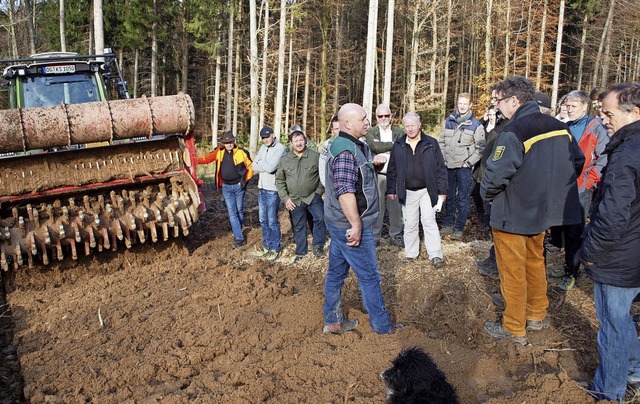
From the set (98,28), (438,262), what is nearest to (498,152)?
(438,262)

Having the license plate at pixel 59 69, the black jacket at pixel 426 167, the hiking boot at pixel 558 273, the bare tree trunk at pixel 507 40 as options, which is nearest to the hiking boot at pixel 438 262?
the black jacket at pixel 426 167

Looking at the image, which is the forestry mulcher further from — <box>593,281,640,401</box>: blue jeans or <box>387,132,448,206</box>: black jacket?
<box>593,281,640,401</box>: blue jeans

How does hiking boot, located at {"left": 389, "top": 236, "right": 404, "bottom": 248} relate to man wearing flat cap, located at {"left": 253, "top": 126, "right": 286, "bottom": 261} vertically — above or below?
below

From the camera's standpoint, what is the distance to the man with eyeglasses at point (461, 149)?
678cm

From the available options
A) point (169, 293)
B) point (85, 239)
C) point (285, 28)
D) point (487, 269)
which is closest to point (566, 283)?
point (487, 269)

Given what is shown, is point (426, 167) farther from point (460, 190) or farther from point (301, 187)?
point (301, 187)

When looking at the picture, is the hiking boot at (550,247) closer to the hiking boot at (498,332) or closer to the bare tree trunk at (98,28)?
the hiking boot at (498,332)

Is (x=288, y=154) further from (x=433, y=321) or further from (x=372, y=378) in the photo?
(x=372, y=378)

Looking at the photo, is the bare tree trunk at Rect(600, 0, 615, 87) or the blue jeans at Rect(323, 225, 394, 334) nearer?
the blue jeans at Rect(323, 225, 394, 334)

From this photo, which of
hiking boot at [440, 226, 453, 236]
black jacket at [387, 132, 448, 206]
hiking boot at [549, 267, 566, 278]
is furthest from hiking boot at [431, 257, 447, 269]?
hiking boot at [440, 226, 453, 236]

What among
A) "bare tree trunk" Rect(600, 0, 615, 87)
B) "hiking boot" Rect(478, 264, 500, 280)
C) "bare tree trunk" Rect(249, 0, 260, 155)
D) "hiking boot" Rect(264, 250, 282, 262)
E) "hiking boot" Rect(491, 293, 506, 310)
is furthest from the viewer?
"bare tree trunk" Rect(600, 0, 615, 87)

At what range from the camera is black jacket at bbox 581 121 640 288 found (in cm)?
276

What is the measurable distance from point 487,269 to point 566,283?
0.83 meters

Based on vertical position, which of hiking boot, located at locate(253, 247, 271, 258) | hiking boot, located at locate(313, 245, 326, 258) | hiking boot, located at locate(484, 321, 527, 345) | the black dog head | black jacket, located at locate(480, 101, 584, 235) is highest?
black jacket, located at locate(480, 101, 584, 235)
